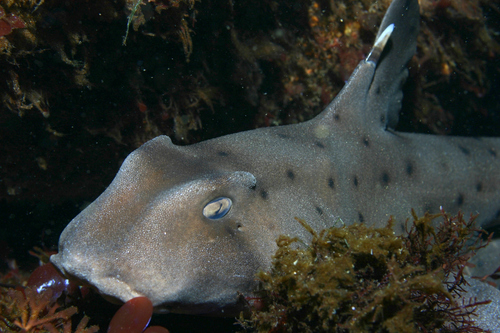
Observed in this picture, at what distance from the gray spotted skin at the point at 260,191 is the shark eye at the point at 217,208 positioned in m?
0.04

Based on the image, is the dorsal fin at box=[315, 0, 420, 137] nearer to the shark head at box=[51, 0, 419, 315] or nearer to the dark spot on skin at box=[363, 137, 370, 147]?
the dark spot on skin at box=[363, 137, 370, 147]

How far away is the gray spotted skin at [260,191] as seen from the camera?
6.95ft

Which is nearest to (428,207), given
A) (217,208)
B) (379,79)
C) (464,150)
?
(464,150)

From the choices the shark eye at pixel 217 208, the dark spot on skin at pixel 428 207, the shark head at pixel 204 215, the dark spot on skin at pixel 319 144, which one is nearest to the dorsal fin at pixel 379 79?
the dark spot on skin at pixel 319 144

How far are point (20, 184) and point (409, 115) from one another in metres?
6.44

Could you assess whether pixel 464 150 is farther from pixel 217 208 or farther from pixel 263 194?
pixel 217 208

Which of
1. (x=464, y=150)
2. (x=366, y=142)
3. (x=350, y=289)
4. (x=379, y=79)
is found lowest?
(x=464, y=150)

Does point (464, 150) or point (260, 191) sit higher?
point (260, 191)

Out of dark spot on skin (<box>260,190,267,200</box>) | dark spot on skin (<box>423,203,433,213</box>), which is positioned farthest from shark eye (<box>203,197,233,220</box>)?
dark spot on skin (<box>423,203,433,213</box>)

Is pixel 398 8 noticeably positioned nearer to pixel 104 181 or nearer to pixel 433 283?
pixel 433 283

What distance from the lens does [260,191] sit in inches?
108

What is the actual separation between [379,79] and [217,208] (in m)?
3.14

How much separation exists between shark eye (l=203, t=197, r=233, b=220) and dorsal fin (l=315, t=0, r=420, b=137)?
1.71 metres

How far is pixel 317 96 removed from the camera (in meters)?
4.93
